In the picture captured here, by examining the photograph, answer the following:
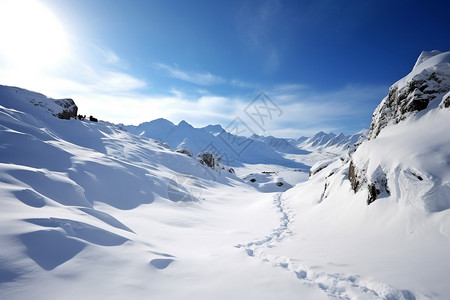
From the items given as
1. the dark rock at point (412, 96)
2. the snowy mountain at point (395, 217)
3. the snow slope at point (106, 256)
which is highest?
the dark rock at point (412, 96)

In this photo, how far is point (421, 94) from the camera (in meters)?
8.48

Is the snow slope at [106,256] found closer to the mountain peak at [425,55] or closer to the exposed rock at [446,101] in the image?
the exposed rock at [446,101]

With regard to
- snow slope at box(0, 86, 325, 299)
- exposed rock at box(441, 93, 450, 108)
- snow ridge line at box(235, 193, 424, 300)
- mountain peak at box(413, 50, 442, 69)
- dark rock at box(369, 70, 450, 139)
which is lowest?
snow slope at box(0, 86, 325, 299)

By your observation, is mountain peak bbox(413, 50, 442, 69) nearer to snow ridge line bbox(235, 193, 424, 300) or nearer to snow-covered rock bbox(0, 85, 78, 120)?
snow ridge line bbox(235, 193, 424, 300)

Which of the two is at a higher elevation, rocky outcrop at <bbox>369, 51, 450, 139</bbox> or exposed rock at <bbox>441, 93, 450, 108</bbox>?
rocky outcrop at <bbox>369, 51, 450, 139</bbox>

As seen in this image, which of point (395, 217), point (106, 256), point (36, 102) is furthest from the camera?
point (36, 102)

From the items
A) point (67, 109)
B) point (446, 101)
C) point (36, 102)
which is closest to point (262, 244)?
point (446, 101)

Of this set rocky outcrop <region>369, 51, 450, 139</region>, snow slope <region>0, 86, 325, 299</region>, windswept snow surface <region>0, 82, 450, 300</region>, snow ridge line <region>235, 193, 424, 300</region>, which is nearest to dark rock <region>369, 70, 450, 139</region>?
rocky outcrop <region>369, 51, 450, 139</region>

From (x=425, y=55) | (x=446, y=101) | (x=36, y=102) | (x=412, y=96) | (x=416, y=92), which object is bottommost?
(x=36, y=102)

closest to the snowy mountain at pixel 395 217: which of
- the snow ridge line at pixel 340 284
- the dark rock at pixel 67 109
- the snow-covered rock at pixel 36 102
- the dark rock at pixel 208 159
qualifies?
the snow ridge line at pixel 340 284

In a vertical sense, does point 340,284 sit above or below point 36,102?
below

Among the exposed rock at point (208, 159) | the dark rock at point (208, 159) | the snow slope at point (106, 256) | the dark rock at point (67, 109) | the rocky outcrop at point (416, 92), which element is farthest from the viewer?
the dark rock at point (208, 159)

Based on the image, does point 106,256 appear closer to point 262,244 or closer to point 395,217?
point 262,244

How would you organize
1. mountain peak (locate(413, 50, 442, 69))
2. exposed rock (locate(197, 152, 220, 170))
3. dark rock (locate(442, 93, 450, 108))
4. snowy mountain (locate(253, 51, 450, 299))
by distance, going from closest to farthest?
snowy mountain (locate(253, 51, 450, 299)), dark rock (locate(442, 93, 450, 108)), mountain peak (locate(413, 50, 442, 69)), exposed rock (locate(197, 152, 220, 170))
